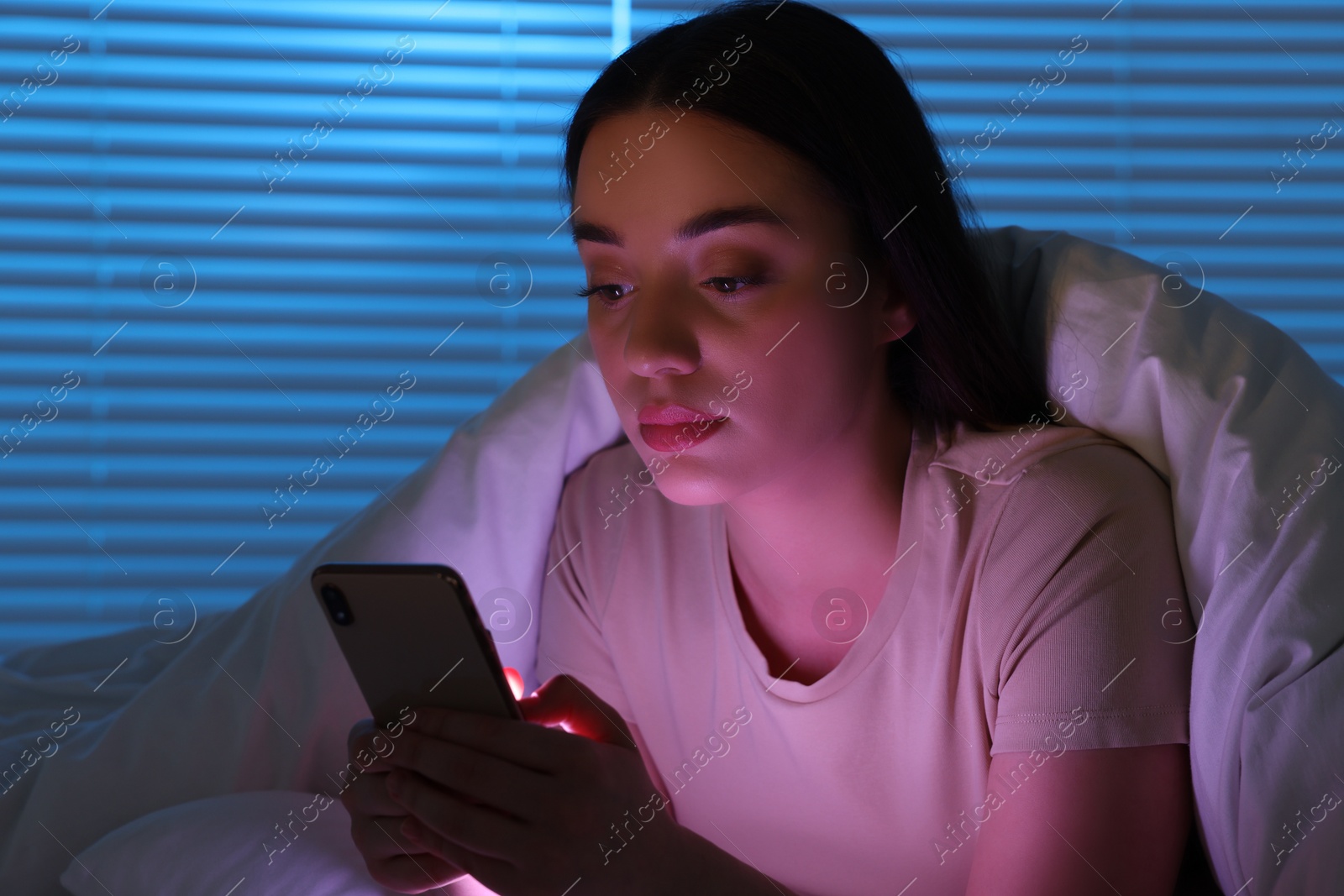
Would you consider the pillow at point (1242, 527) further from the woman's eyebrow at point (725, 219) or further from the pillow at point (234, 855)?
the pillow at point (234, 855)

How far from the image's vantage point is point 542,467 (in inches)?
47.2

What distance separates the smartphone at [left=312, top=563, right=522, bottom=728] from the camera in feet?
2.46

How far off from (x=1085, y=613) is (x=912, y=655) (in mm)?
173

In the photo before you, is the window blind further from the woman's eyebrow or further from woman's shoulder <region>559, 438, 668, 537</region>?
the woman's eyebrow

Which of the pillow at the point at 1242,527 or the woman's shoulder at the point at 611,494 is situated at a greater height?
the woman's shoulder at the point at 611,494

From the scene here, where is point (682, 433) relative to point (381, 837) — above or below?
above

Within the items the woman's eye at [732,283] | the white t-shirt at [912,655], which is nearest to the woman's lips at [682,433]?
the woman's eye at [732,283]

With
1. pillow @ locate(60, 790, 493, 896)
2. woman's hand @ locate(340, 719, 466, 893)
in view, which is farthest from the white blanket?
woman's hand @ locate(340, 719, 466, 893)

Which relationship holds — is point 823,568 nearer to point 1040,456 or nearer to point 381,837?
point 1040,456

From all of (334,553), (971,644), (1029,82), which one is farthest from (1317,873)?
(1029,82)

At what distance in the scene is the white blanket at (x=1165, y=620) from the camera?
776 mm

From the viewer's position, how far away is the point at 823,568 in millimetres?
1034

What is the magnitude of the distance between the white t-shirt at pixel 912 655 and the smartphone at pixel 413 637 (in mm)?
163

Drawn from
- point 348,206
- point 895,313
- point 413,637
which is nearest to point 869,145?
point 895,313
